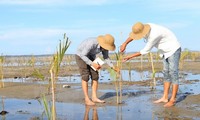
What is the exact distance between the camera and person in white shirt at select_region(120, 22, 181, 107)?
6445mm

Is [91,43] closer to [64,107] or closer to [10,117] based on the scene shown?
[64,107]

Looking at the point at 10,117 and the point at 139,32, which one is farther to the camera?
the point at 139,32

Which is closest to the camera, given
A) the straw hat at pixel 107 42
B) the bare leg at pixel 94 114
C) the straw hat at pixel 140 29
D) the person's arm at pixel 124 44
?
the bare leg at pixel 94 114

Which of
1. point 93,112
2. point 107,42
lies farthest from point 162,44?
point 93,112

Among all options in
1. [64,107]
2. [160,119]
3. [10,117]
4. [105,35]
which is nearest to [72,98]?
[64,107]

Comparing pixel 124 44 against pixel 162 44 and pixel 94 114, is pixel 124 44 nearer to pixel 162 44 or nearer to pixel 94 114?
pixel 162 44

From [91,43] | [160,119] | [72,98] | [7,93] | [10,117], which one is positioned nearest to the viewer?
[160,119]

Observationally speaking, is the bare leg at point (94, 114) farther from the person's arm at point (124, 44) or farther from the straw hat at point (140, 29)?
the straw hat at point (140, 29)

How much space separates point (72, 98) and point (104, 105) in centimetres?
130

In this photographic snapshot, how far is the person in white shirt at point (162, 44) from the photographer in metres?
6.45

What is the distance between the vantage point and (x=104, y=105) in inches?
263

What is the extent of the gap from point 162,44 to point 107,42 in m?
1.02

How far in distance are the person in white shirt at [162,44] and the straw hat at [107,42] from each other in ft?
0.72

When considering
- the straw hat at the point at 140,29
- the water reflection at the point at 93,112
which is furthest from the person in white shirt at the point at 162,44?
the water reflection at the point at 93,112
